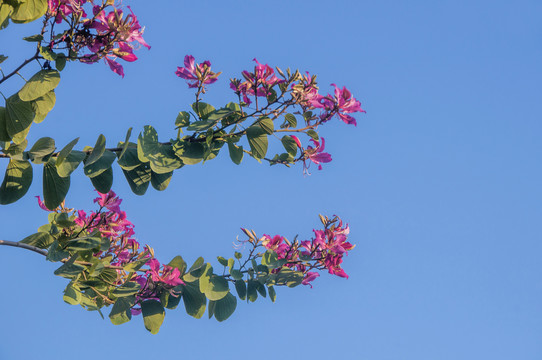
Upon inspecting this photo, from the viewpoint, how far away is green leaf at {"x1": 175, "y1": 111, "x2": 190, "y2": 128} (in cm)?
392

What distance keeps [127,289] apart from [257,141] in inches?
50.4

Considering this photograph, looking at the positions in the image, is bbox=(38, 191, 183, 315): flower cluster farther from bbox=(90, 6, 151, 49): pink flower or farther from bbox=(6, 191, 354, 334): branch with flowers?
bbox=(90, 6, 151, 49): pink flower

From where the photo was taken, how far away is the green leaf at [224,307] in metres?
4.03

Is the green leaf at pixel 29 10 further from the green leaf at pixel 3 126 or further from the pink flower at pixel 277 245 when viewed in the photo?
the pink flower at pixel 277 245

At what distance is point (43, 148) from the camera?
12.0ft

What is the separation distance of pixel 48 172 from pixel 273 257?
4.99 feet

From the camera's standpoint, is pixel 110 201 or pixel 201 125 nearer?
pixel 201 125

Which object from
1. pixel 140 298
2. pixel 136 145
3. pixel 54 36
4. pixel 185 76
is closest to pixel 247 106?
pixel 185 76

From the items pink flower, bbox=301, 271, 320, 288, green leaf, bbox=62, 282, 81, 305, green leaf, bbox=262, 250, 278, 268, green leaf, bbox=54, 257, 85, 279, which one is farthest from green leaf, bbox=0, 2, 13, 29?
pink flower, bbox=301, 271, 320, 288

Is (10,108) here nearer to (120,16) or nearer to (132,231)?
(120,16)

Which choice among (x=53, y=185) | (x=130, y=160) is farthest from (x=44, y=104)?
(x=130, y=160)

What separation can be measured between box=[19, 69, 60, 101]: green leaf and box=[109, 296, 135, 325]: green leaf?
4.66 feet

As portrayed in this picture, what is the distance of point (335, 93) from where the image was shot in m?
3.71

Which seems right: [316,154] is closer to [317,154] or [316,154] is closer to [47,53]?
[317,154]
